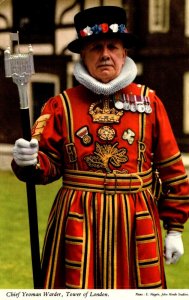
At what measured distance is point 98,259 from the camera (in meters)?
1.26

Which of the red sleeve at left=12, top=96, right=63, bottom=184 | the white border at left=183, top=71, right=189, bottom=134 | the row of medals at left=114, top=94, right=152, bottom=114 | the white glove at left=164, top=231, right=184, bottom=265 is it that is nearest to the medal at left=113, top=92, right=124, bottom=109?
the row of medals at left=114, top=94, right=152, bottom=114

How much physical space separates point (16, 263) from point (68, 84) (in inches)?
38.2

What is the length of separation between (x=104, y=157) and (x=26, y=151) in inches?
6.7

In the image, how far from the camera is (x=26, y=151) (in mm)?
1159

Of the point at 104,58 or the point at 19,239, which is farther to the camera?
the point at 19,239

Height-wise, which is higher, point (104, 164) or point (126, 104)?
point (126, 104)

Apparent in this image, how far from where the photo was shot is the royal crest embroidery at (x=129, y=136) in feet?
4.11

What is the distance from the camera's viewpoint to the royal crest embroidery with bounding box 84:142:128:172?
4.09 feet

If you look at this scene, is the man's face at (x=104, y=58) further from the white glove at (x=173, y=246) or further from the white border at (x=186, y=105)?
the white border at (x=186, y=105)

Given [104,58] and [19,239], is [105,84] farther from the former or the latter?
[19,239]

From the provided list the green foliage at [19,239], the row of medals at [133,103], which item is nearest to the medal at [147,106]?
the row of medals at [133,103]
